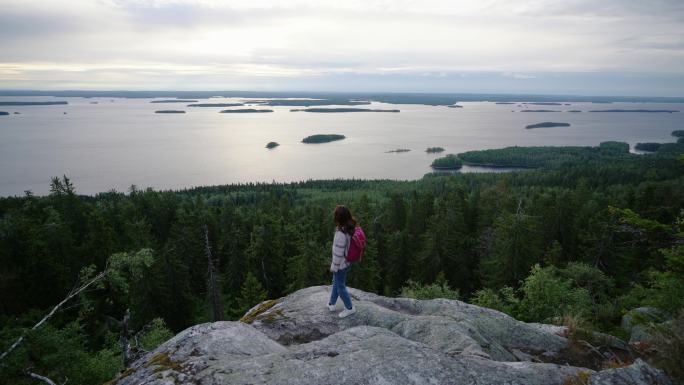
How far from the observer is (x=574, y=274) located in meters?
28.8

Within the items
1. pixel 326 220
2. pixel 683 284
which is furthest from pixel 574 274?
pixel 326 220

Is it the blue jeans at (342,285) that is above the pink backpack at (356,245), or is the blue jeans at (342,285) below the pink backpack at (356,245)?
below

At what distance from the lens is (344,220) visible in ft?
33.9

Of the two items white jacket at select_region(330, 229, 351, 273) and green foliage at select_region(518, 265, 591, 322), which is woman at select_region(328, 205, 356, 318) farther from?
green foliage at select_region(518, 265, 591, 322)

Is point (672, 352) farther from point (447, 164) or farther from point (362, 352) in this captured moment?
point (447, 164)

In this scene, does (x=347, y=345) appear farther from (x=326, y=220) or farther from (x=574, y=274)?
(x=326, y=220)

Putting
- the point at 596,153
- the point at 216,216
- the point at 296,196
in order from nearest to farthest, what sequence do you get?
the point at 216,216
the point at 296,196
the point at 596,153

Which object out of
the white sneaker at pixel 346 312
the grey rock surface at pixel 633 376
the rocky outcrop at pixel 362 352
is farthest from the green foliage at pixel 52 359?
the grey rock surface at pixel 633 376

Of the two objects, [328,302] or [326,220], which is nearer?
[328,302]

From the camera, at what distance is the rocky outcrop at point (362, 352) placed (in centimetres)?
708

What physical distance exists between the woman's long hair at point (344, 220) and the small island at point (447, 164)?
512ft

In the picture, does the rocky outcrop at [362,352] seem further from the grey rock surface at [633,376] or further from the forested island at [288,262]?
the forested island at [288,262]

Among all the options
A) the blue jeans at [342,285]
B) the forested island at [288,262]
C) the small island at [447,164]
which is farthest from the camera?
the small island at [447,164]

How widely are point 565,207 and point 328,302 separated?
137 feet
